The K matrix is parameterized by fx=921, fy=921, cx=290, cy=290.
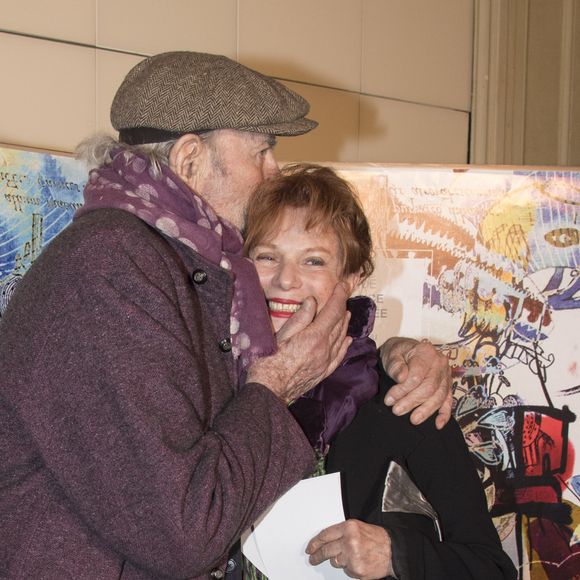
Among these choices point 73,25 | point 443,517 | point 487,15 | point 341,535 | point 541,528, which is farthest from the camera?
point 487,15

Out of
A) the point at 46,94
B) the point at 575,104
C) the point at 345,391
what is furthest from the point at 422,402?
the point at 575,104

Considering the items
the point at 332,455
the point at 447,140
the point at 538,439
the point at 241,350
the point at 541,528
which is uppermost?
the point at 447,140

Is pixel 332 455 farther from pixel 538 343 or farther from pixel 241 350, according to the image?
pixel 538 343

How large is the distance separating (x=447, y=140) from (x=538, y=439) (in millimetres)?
1817

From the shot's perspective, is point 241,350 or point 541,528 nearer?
point 241,350

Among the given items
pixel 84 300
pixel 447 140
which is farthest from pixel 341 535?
pixel 447 140

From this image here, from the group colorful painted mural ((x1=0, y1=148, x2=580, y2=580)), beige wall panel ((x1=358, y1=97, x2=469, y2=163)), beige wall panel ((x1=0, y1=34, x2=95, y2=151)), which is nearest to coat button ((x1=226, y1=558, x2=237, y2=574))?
colorful painted mural ((x1=0, y1=148, x2=580, y2=580))

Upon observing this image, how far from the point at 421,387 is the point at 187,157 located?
0.61 m

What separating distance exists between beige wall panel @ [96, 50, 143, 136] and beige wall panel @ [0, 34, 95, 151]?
23mm

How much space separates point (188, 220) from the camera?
137 cm

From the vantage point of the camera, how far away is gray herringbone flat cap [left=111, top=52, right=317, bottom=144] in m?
1.47

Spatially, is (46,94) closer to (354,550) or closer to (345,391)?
(345,391)

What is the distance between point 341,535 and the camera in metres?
1.50

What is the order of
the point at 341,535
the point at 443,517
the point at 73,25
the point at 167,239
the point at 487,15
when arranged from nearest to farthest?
the point at 167,239
the point at 341,535
the point at 443,517
the point at 73,25
the point at 487,15
